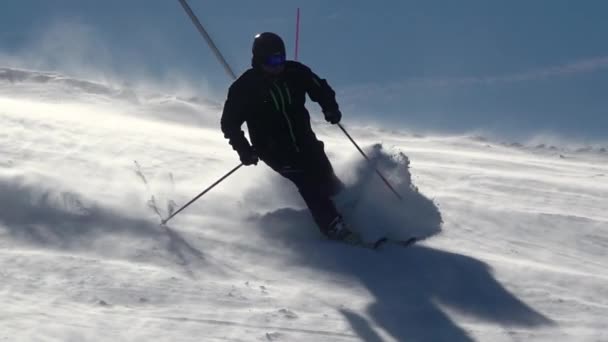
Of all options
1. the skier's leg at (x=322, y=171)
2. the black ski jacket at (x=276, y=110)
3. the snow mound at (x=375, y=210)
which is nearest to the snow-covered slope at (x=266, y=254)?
the snow mound at (x=375, y=210)

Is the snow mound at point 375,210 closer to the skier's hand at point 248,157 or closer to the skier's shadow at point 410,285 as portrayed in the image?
the skier's shadow at point 410,285

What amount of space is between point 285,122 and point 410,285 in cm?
168

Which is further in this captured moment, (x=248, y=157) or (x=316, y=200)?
(x=316, y=200)

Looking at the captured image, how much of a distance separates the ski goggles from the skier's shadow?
1185 millimetres

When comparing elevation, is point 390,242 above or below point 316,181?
below

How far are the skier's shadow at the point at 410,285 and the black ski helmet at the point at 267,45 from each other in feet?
4.11

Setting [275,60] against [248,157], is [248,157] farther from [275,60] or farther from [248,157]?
[275,60]

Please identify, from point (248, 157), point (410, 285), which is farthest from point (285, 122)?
point (410, 285)

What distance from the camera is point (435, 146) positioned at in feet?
43.7

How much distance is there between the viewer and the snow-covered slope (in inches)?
172

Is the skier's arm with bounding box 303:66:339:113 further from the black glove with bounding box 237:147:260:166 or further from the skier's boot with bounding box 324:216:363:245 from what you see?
the skier's boot with bounding box 324:216:363:245

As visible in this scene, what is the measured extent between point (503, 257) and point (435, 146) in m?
7.55

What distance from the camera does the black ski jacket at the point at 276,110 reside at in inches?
235

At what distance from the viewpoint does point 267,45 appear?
5.78 metres
